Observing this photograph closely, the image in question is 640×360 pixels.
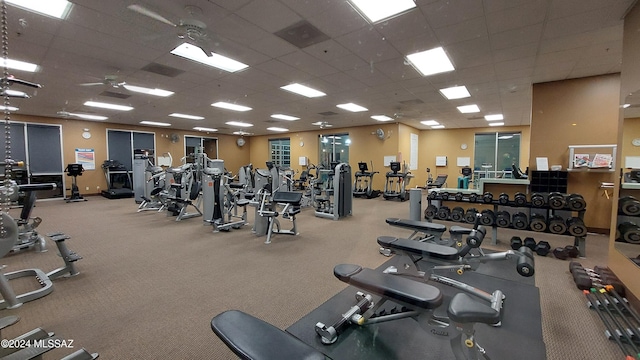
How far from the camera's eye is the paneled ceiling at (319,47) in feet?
8.90

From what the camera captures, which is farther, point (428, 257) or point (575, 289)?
point (575, 289)

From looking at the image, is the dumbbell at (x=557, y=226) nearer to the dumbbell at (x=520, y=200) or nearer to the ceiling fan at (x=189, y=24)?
the dumbbell at (x=520, y=200)

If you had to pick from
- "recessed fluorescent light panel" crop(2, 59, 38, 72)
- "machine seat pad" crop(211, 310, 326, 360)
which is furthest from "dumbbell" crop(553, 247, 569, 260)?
"recessed fluorescent light panel" crop(2, 59, 38, 72)

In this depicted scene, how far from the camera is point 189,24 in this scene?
285 centimetres

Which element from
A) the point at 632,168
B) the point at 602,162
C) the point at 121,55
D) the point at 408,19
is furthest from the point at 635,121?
the point at 121,55

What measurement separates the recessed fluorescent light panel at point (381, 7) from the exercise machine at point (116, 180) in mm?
9642

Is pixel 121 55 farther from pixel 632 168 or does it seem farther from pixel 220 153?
pixel 220 153

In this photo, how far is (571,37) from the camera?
126 inches

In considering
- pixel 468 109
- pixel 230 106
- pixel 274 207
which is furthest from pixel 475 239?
pixel 230 106

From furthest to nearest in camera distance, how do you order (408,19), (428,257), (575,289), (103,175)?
(103,175) < (408,19) < (575,289) < (428,257)

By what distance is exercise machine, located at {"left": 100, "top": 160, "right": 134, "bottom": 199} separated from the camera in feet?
29.4

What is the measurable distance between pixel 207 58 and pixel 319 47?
1702 millimetres

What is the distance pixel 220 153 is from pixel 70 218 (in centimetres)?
785

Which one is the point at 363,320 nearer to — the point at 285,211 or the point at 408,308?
the point at 408,308
